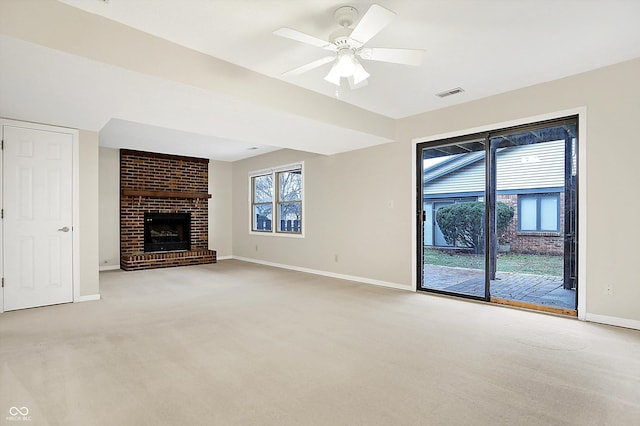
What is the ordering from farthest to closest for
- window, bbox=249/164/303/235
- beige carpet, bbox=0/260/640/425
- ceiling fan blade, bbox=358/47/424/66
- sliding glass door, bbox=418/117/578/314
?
window, bbox=249/164/303/235 < sliding glass door, bbox=418/117/578/314 < ceiling fan blade, bbox=358/47/424/66 < beige carpet, bbox=0/260/640/425

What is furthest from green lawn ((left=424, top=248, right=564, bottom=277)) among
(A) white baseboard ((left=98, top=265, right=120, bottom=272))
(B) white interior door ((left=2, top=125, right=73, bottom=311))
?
(A) white baseboard ((left=98, top=265, right=120, bottom=272))

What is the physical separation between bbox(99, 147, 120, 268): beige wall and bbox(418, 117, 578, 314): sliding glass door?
6126mm

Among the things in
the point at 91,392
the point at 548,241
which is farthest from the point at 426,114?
the point at 91,392

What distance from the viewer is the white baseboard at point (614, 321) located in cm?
321

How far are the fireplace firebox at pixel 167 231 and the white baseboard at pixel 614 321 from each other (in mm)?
7543

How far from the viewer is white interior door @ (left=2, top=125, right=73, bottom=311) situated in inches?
152

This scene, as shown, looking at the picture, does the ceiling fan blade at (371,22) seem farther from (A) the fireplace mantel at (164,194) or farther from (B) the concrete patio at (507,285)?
(A) the fireplace mantel at (164,194)

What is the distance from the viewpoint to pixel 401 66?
131 inches

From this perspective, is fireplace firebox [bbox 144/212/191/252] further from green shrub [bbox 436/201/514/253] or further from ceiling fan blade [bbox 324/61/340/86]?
ceiling fan blade [bbox 324/61/340/86]

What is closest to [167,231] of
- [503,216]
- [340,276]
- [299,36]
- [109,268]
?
[109,268]

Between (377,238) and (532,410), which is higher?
(377,238)

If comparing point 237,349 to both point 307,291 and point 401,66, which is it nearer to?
point 307,291

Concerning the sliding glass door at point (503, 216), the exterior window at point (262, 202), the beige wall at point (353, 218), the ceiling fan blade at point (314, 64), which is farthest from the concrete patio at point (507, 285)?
the exterior window at point (262, 202)

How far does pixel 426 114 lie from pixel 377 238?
6.55 feet
